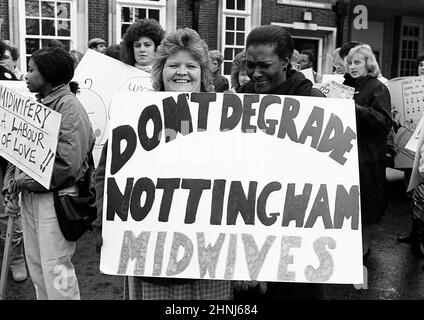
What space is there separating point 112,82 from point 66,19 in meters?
9.75

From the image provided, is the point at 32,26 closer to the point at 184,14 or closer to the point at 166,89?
the point at 184,14

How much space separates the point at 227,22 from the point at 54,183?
13.2 m

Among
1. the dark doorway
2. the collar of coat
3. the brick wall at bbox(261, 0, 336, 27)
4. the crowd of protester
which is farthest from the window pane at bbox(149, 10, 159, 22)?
the collar of coat

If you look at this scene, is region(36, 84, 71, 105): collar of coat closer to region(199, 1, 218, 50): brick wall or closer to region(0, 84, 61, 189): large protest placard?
region(0, 84, 61, 189): large protest placard

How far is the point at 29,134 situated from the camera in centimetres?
271

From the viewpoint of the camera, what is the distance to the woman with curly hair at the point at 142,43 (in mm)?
3893

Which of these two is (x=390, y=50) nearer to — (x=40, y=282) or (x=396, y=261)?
(x=396, y=261)

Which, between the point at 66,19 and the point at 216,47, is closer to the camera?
the point at 66,19

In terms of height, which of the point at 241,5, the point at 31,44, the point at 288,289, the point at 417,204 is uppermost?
the point at 241,5

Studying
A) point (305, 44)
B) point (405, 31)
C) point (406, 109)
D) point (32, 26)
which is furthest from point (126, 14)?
point (405, 31)

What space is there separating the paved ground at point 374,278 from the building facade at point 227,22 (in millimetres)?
8807

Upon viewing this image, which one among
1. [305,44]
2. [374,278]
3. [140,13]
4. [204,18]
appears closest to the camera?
[374,278]

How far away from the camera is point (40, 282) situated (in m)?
2.98
